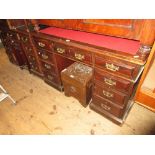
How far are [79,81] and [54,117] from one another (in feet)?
2.37

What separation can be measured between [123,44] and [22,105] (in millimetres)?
1866

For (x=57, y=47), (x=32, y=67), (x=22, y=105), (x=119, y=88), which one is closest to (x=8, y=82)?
(x=32, y=67)

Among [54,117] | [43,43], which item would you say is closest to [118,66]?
[43,43]

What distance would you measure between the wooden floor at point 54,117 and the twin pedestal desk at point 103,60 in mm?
170

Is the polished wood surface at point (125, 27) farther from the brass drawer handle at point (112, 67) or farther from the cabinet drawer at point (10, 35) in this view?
the cabinet drawer at point (10, 35)

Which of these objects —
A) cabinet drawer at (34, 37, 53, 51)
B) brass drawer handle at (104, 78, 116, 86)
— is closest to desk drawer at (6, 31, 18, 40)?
cabinet drawer at (34, 37, 53, 51)

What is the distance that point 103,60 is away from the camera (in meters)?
1.29

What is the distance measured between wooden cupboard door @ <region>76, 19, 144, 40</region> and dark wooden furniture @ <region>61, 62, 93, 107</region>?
0.65 metres

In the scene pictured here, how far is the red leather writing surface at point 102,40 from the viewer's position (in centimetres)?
126

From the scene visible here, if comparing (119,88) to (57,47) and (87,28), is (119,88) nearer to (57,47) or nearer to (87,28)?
(87,28)

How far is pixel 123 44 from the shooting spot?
4.37 feet

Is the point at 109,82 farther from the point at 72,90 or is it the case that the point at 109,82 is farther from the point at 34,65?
the point at 34,65
